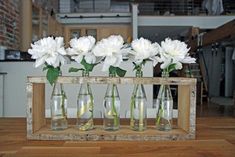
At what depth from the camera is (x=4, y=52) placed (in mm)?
3990

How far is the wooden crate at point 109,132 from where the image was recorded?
1.13 m

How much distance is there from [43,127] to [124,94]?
2.58m

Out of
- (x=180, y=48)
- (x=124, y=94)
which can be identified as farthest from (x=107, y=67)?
(x=124, y=94)

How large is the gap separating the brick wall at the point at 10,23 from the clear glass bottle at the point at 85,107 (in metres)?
3.17

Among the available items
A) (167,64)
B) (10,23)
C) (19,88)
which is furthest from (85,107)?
(10,23)

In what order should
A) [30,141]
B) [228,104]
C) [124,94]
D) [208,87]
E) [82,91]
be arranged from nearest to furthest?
1. [30,141]
2. [82,91]
3. [124,94]
4. [228,104]
5. [208,87]

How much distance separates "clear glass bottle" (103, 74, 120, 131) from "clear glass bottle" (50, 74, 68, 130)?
0.53ft

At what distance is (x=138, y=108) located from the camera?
121 cm

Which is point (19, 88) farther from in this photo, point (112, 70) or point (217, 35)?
point (217, 35)

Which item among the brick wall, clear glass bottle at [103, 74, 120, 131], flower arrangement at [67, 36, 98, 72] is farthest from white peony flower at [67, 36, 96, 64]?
the brick wall

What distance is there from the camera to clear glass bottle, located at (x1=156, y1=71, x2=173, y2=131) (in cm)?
123

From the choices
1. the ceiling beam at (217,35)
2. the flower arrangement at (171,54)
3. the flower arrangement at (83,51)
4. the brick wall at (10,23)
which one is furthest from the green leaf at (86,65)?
the ceiling beam at (217,35)

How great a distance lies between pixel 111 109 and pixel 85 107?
10cm

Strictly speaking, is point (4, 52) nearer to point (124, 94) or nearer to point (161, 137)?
point (124, 94)
